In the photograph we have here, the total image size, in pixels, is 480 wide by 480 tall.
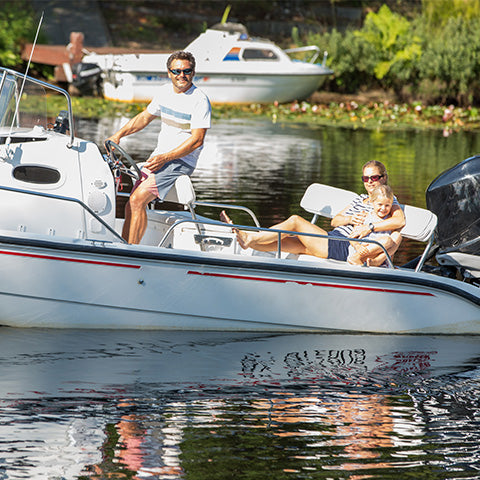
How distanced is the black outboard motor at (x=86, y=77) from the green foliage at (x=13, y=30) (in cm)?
246

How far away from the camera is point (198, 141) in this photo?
677 cm

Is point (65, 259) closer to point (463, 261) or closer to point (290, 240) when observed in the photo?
point (290, 240)

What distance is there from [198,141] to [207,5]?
96.5ft

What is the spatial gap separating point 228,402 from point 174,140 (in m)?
2.24

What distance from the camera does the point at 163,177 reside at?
6.87 metres

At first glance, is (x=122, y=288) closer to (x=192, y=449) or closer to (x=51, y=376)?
(x=51, y=376)

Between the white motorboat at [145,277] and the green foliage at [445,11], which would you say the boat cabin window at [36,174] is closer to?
the white motorboat at [145,277]

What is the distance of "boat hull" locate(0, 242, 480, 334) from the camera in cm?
639

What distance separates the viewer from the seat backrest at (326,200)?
7.40 meters

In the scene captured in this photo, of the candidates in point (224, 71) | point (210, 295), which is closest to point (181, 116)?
point (210, 295)

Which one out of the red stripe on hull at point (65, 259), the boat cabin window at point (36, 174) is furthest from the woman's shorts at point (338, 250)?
the boat cabin window at point (36, 174)

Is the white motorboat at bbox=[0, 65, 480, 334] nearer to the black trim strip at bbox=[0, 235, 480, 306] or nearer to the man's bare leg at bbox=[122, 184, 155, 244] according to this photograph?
the black trim strip at bbox=[0, 235, 480, 306]

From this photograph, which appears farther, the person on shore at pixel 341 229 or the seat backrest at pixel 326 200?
the seat backrest at pixel 326 200

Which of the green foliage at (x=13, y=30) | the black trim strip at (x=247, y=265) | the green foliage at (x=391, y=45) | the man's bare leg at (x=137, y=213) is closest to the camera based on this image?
the black trim strip at (x=247, y=265)
